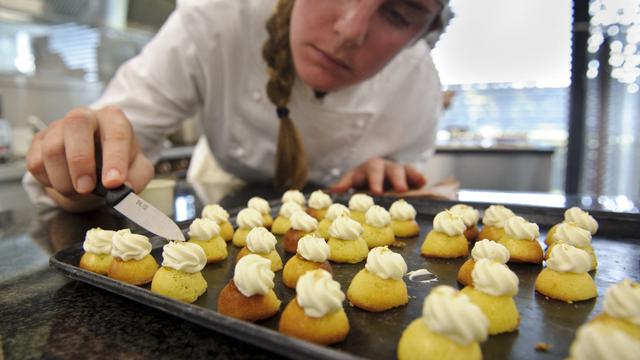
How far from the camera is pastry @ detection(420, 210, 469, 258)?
1114 millimetres

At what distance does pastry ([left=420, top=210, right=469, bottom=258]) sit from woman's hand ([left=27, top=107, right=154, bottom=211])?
0.77 metres

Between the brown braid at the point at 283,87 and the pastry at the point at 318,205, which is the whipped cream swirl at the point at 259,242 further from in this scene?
the brown braid at the point at 283,87

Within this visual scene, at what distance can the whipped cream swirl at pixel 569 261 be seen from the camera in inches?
34.8

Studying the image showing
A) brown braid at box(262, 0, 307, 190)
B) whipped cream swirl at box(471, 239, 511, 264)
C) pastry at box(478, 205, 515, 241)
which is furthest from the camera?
brown braid at box(262, 0, 307, 190)

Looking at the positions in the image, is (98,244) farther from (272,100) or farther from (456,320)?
(272,100)

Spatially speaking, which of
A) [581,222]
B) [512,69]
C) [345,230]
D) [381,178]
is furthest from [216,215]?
[512,69]

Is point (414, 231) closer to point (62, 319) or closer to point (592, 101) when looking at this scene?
point (62, 319)

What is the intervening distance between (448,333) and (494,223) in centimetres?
74

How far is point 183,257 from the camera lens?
85cm

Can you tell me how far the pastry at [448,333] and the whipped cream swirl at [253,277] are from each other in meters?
0.26

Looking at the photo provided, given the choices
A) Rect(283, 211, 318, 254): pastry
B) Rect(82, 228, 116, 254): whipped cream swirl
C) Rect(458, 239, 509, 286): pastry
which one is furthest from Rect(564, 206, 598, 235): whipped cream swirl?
Rect(82, 228, 116, 254): whipped cream swirl

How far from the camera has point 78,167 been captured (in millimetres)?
A: 1077

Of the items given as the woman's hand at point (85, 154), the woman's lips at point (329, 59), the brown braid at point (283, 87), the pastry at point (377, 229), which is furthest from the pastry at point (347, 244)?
the brown braid at point (283, 87)

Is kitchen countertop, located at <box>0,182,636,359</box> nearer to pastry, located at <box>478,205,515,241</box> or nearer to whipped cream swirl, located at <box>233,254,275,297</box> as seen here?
whipped cream swirl, located at <box>233,254,275,297</box>
